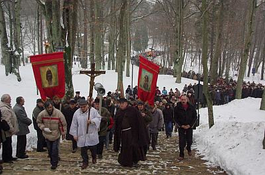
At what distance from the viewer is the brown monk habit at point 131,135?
692 cm

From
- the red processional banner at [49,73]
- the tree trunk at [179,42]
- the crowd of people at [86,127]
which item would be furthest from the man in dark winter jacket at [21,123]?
the tree trunk at [179,42]

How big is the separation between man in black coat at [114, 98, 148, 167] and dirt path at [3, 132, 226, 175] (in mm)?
257

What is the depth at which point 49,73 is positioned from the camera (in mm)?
8023

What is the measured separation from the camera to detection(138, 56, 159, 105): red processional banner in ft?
28.7

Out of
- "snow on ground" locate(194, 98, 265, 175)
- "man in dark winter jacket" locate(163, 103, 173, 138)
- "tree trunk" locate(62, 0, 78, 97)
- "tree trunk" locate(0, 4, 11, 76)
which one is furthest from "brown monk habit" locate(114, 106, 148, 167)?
"tree trunk" locate(0, 4, 11, 76)

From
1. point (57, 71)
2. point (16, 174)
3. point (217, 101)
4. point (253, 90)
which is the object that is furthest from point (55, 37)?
point (253, 90)

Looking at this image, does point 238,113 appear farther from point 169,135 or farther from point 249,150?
point 249,150

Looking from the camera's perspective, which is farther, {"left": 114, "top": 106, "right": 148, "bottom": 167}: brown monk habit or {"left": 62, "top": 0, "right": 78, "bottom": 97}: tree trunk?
{"left": 62, "top": 0, "right": 78, "bottom": 97}: tree trunk

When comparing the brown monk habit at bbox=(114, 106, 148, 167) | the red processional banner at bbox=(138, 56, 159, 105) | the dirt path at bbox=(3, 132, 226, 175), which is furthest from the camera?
the red processional banner at bbox=(138, 56, 159, 105)

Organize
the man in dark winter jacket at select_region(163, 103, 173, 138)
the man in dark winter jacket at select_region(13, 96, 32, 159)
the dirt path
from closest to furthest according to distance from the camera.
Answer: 1. the dirt path
2. the man in dark winter jacket at select_region(13, 96, 32, 159)
3. the man in dark winter jacket at select_region(163, 103, 173, 138)

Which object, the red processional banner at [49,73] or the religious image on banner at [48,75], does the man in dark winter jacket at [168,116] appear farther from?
the religious image on banner at [48,75]

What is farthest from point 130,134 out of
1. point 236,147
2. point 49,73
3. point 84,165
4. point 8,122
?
point 49,73

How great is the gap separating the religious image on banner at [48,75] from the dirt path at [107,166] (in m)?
2.03

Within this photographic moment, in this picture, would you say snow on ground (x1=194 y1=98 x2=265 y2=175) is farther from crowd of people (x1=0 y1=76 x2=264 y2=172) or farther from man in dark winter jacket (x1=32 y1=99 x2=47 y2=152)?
man in dark winter jacket (x1=32 y1=99 x2=47 y2=152)
